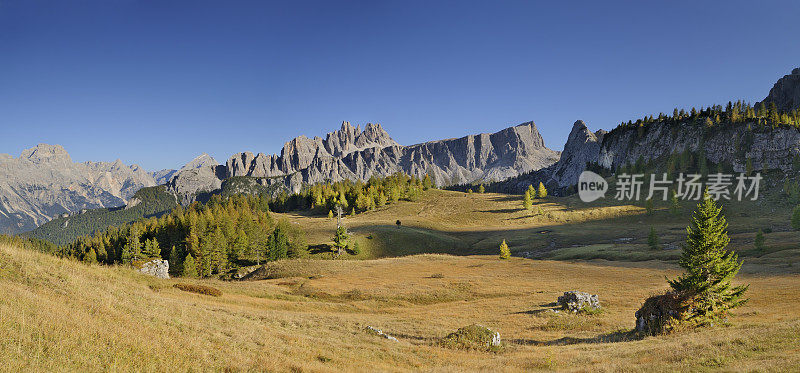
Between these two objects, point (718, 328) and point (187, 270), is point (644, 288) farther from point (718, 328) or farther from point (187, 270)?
point (187, 270)

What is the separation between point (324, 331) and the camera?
23000 millimetres

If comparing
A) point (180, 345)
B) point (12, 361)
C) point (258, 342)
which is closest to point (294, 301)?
point (258, 342)

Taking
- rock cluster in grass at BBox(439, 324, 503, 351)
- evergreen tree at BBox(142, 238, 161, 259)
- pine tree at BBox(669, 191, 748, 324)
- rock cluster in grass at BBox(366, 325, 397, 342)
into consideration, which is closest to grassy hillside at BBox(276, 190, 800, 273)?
evergreen tree at BBox(142, 238, 161, 259)

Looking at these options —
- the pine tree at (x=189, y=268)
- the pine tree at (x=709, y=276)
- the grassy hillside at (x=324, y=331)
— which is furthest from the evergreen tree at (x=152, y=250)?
the pine tree at (x=709, y=276)

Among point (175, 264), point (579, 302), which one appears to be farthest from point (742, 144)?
point (175, 264)

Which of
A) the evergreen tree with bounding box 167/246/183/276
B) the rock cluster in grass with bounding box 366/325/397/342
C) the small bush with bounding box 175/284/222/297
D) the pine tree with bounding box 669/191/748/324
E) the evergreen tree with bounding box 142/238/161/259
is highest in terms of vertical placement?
the pine tree with bounding box 669/191/748/324

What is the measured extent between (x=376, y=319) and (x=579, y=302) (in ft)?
65.1

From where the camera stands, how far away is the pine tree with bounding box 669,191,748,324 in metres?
24.0

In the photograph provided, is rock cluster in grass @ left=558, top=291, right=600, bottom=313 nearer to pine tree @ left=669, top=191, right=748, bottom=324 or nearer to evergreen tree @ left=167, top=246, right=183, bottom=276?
pine tree @ left=669, top=191, right=748, bottom=324

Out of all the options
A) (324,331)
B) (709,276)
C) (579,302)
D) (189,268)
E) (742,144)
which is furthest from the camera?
(742,144)

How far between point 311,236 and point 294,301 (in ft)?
229

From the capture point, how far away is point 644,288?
141 ft

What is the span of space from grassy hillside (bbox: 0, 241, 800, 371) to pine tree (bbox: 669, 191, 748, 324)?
4.59 ft

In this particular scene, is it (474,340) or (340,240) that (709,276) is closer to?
(474,340)
